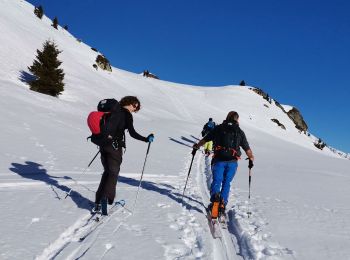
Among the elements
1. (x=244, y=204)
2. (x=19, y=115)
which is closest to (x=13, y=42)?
(x=19, y=115)

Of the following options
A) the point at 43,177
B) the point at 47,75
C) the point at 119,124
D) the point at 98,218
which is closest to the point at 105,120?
the point at 119,124

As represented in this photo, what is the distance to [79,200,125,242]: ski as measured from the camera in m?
5.32

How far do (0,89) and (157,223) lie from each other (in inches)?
771

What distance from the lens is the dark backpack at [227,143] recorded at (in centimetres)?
730

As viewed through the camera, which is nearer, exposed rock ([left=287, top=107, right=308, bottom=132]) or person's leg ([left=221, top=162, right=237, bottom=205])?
person's leg ([left=221, top=162, right=237, bottom=205])

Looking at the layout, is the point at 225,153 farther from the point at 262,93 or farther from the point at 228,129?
the point at 262,93

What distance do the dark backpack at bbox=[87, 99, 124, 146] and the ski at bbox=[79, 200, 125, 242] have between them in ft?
3.93

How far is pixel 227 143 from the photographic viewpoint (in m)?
7.31

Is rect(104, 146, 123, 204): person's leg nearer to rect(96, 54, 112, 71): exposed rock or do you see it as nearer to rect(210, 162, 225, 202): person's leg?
rect(210, 162, 225, 202): person's leg

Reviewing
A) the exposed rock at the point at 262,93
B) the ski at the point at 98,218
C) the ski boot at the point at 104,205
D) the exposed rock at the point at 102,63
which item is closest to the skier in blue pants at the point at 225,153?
the ski at the point at 98,218

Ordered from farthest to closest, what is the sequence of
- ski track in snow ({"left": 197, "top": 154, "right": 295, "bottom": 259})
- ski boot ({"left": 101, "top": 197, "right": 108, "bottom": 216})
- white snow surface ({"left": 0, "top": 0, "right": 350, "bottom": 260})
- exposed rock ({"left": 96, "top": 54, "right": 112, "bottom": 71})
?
exposed rock ({"left": 96, "top": 54, "right": 112, "bottom": 71})
ski boot ({"left": 101, "top": 197, "right": 108, "bottom": 216})
ski track in snow ({"left": 197, "top": 154, "right": 295, "bottom": 259})
white snow surface ({"left": 0, "top": 0, "right": 350, "bottom": 260})

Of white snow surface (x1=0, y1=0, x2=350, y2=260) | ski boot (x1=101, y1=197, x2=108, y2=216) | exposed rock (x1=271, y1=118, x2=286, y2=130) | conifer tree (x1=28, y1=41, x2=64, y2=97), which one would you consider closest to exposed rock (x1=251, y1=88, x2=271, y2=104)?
exposed rock (x1=271, y1=118, x2=286, y2=130)

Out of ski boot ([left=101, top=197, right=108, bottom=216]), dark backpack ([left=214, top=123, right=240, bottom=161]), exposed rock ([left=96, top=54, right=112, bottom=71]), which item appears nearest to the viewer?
ski boot ([left=101, top=197, right=108, bottom=216])

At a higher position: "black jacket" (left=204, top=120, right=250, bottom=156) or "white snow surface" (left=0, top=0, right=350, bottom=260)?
"black jacket" (left=204, top=120, right=250, bottom=156)
